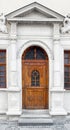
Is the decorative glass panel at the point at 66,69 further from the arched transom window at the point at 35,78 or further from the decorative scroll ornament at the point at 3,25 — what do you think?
the decorative scroll ornament at the point at 3,25

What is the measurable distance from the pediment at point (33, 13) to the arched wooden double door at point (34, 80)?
150cm

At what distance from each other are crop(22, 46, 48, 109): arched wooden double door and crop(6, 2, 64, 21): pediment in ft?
4.91

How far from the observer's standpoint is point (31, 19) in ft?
30.8

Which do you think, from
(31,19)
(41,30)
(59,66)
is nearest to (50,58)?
(59,66)

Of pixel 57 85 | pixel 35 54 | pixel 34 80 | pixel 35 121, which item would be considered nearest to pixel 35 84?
pixel 34 80

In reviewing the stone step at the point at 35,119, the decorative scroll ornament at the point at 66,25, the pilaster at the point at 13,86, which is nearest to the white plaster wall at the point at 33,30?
the pilaster at the point at 13,86

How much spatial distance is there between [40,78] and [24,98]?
1224 mm

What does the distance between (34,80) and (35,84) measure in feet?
0.65

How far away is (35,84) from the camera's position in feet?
33.3

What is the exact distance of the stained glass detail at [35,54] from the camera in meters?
10.1

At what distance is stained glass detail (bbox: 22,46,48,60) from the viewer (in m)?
10.1

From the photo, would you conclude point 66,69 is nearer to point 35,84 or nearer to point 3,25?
point 35,84

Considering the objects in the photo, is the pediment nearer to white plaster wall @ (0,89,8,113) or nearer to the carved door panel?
the carved door panel

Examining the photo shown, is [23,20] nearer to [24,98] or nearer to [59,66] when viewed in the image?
[59,66]
